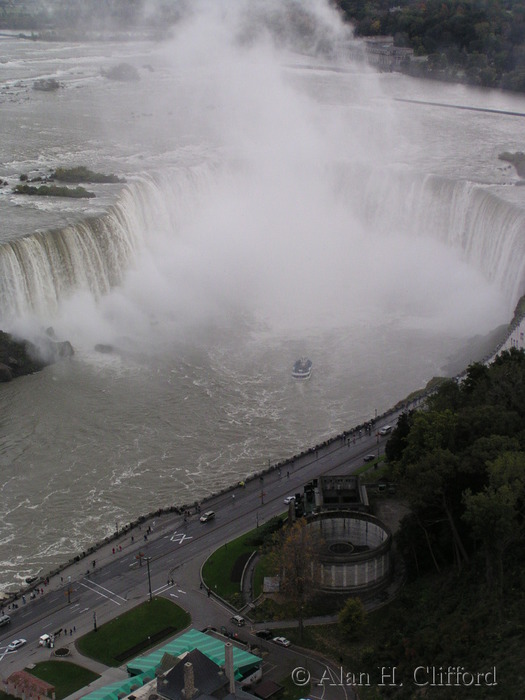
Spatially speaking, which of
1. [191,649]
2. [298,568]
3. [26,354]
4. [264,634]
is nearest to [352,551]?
[298,568]

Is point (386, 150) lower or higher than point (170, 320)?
higher

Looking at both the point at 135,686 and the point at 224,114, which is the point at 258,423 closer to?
the point at 135,686

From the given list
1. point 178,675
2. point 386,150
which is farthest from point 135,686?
point 386,150

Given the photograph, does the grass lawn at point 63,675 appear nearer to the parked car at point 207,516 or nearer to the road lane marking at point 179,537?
the road lane marking at point 179,537

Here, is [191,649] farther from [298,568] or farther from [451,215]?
[451,215]

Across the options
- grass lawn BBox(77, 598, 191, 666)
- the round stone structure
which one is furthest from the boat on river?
grass lawn BBox(77, 598, 191, 666)

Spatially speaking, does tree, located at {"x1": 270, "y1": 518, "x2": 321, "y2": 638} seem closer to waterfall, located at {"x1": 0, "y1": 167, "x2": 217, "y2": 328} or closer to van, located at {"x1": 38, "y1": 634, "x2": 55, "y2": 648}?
van, located at {"x1": 38, "y1": 634, "x2": 55, "y2": 648}

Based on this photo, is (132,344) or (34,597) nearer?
(34,597)
